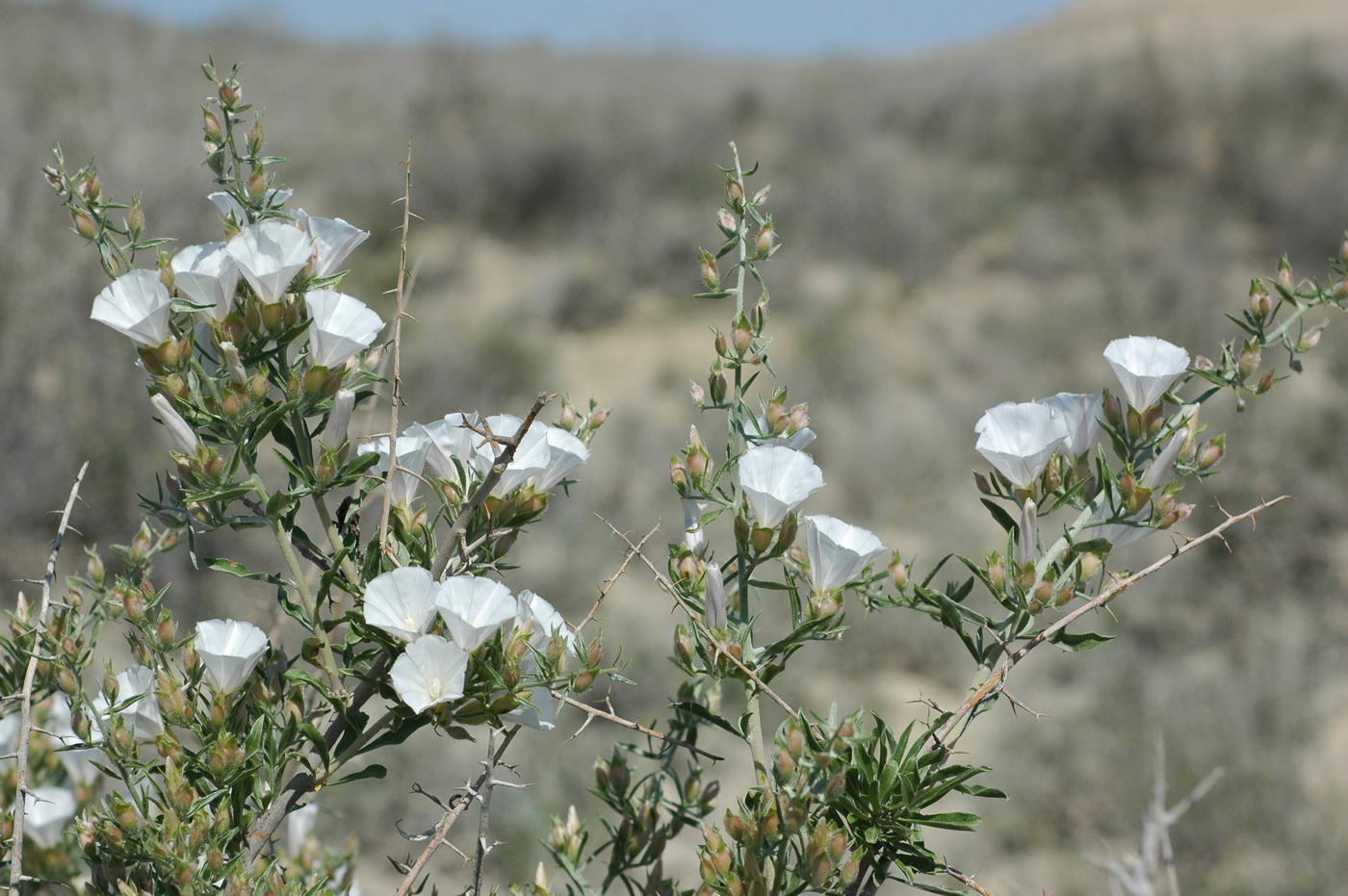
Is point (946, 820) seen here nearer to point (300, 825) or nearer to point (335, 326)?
point (335, 326)

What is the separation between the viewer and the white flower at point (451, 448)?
105 cm

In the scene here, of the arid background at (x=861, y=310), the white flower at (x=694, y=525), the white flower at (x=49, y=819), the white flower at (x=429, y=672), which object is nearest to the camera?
the white flower at (x=429, y=672)

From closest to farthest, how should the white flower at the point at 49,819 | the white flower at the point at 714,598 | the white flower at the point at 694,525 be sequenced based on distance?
the white flower at the point at 714,598
the white flower at the point at 694,525
the white flower at the point at 49,819

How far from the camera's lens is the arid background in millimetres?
4613

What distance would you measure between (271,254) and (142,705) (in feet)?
1.63

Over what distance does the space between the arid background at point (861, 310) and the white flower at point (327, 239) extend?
2.62ft

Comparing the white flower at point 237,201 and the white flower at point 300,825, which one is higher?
the white flower at point 237,201

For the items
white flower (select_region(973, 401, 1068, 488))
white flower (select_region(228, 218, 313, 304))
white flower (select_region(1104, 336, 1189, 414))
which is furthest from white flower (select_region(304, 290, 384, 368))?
white flower (select_region(1104, 336, 1189, 414))

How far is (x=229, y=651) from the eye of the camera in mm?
983

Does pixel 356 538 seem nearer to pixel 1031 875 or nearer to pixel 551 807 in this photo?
pixel 551 807

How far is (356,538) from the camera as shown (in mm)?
1078

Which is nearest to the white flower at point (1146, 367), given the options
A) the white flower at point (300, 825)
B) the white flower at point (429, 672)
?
the white flower at point (429, 672)

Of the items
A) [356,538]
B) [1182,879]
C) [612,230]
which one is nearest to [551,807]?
[1182,879]

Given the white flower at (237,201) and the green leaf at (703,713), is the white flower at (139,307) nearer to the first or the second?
the white flower at (237,201)
